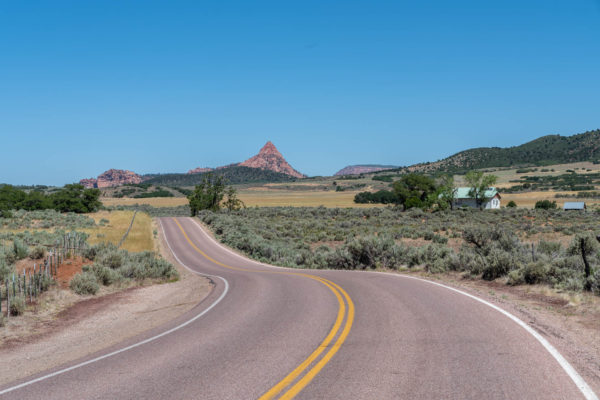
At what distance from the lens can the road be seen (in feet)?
18.4

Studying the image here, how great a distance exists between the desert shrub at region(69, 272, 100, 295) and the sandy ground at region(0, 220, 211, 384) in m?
0.29

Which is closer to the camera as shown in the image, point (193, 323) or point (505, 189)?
point (193, 323)

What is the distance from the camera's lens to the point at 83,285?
14992mm

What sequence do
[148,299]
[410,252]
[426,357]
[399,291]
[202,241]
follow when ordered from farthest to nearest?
1. [202,241]
2. [410,252]
3. [148,299]
4. [399,291]
5. [426,357]

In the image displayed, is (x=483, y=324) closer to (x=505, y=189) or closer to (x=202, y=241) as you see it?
(x=202, y=241)

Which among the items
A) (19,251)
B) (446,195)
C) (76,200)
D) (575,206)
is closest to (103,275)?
(19,251)

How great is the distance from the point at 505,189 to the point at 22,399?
484 feet

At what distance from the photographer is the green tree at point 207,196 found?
293 feet

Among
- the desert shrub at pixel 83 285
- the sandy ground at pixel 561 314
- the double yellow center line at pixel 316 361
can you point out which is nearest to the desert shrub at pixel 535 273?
the sandy ground at pixel 561 314

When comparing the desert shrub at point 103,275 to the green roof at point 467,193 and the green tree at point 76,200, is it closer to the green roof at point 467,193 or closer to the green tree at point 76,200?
the green tree at point 76,200

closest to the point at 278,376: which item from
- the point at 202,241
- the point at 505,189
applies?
the point at 202,241

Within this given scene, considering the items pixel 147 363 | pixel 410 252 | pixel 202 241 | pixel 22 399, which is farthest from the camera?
pixel 202 241

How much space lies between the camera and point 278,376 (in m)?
6.14

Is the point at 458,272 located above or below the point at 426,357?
below
